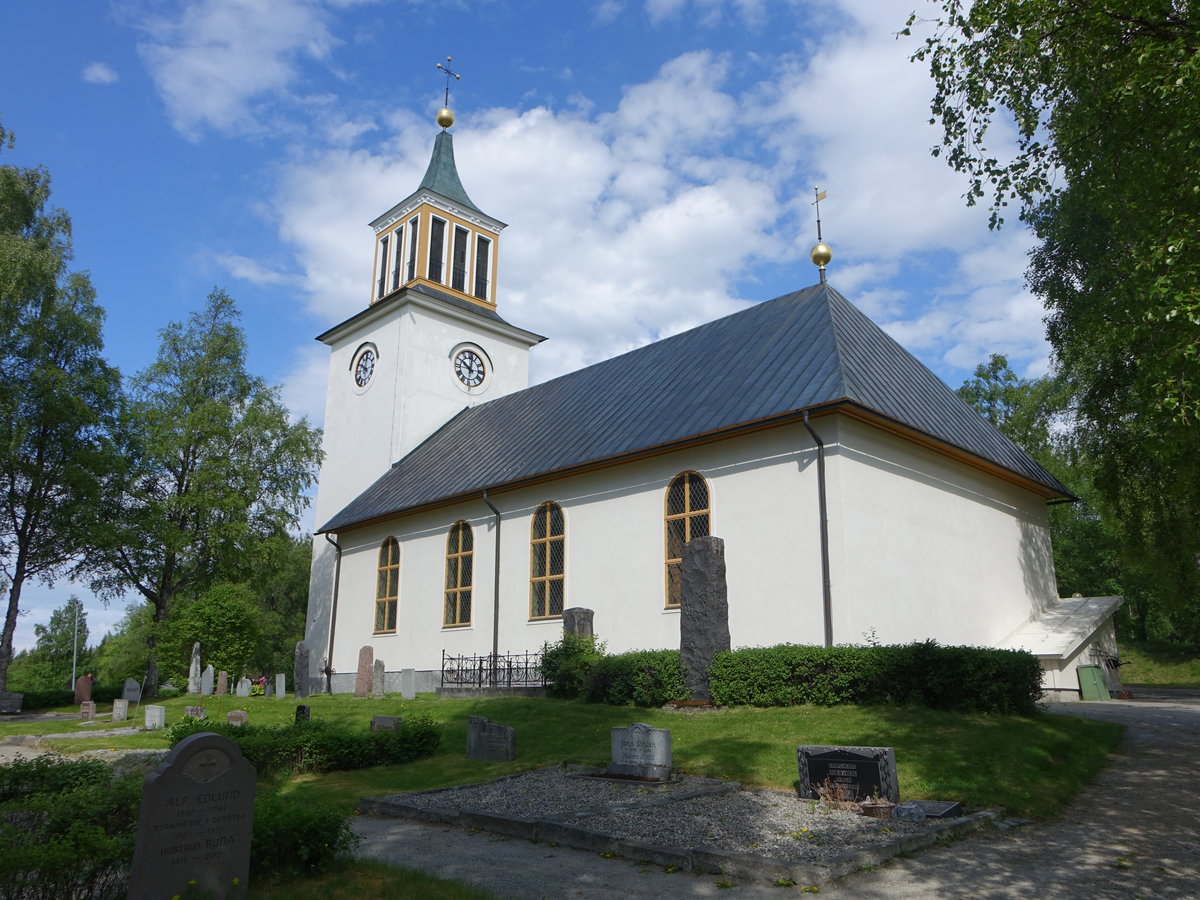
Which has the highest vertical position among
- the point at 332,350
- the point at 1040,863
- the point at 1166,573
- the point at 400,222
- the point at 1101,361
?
the point at 400,222

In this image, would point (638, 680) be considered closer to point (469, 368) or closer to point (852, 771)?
point (852, 771)

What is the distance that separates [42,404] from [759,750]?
2381 cm

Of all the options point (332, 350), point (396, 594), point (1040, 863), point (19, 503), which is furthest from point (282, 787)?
point (332, 350)

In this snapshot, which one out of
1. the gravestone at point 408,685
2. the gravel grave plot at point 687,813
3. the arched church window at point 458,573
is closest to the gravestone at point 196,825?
the gravel grave plot at point 687,813

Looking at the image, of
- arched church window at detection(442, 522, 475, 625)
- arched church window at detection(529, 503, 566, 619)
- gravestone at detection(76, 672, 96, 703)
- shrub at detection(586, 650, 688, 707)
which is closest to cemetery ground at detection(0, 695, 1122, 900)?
shrub at detection(586, 650, 688, 707)

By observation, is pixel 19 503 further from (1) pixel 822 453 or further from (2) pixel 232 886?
(2) pixel 232 886

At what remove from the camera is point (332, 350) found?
3341 centimetres

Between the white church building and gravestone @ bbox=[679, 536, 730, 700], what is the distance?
1.58 metres

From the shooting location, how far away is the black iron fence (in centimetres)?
1940

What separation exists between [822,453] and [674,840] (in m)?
9.77

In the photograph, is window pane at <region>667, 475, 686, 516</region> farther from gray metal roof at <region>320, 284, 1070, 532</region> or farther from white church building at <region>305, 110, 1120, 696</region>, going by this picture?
gray metal roof at <region>320, 284, 1070, 532</region>

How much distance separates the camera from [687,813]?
858 centimetres

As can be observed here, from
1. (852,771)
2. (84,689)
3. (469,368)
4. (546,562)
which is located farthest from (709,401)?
(84,689)

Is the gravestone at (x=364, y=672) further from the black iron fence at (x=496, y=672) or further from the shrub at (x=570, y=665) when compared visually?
the shrub at (x=570, y=665)
